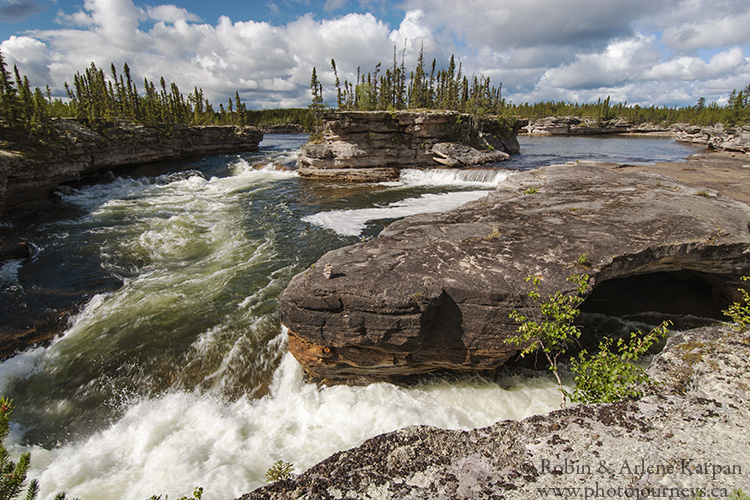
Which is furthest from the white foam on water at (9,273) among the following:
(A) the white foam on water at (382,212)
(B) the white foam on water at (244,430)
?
(A) the white foam on water at (382,212)

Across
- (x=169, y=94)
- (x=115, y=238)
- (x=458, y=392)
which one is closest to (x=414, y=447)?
(x=458, y=392)

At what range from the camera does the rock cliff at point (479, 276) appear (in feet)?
22.5

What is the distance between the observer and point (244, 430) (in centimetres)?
704

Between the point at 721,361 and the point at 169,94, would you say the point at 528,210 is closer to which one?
the point at 721,361

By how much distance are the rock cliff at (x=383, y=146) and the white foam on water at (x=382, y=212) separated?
993 cm

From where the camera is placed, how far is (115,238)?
18438mm

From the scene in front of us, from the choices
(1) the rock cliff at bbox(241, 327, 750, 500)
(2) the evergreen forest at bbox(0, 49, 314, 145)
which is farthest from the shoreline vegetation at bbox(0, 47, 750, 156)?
(1) the rock cliff at bbox(241, 327, 750, 500)

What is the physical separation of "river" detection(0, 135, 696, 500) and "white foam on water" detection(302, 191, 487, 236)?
206 cm

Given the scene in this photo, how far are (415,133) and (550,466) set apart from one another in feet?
123

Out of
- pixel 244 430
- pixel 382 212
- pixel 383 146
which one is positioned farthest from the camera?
pixel 383 146

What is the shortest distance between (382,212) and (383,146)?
16.8 metres

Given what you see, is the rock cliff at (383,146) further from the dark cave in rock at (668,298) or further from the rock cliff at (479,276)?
the rock cliff at (479,276)

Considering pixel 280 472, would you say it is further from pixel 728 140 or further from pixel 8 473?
pixel 728 140

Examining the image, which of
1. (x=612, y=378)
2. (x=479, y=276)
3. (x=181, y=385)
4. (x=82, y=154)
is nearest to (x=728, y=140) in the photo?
(x=479, y=276)
